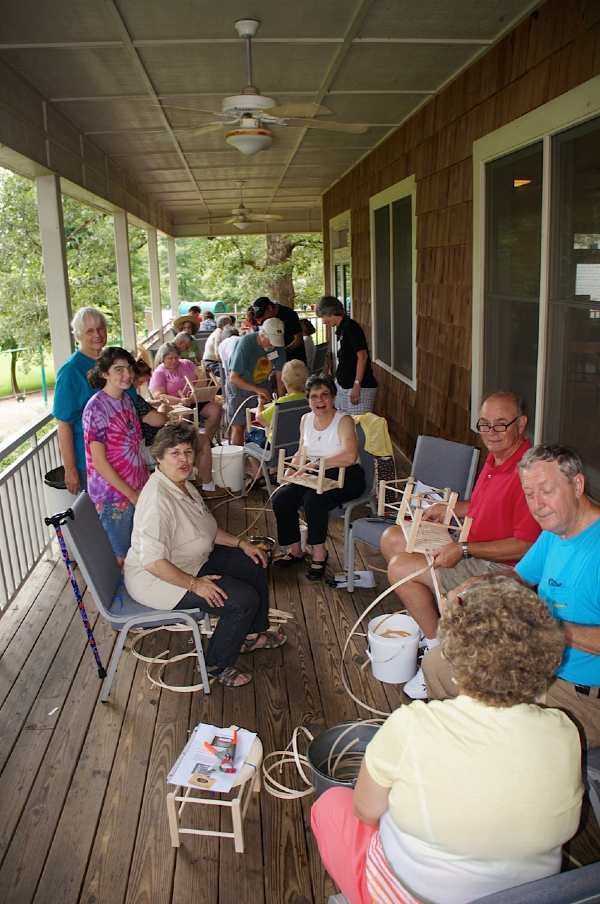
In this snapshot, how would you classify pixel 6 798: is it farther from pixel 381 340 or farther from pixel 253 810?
pixel 381 340

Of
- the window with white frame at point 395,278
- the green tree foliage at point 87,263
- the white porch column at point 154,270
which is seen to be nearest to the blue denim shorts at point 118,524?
the window with white frame at point 395,278

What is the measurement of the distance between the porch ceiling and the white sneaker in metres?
2.98

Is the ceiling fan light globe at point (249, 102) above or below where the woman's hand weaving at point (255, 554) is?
above

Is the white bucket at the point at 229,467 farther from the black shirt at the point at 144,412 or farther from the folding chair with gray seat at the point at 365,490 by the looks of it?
the folding chair with gray seat at the point at 365,490

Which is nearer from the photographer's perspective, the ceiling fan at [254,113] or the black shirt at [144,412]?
the ceiling fan at [254,113]

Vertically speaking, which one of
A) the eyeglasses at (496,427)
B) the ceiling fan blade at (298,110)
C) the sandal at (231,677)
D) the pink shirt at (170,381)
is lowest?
the sandal at (231,677)

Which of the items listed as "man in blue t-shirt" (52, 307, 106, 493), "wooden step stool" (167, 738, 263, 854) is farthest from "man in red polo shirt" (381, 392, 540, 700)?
"man in blue t-shirt" (52, 307, 106, 493)

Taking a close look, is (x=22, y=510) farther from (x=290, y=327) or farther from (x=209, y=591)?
(x=290, y=327)

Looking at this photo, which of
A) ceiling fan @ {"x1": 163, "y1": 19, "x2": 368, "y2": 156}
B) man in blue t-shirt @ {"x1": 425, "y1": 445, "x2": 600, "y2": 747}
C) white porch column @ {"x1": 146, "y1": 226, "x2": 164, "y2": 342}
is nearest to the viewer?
man in blue t-shirt @ {"x1": 425, "y1": 445, "x2": 600, "y2": 747}

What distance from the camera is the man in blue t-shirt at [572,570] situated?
2.03m

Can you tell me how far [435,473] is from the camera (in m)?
3.71

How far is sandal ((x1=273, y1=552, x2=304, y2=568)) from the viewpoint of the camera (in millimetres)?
4238

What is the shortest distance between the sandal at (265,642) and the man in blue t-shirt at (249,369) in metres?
2.87

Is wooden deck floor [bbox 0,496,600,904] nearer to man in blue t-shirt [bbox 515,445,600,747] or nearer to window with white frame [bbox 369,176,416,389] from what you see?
man in blue t-shirt [bbox 515,445,600,747]
